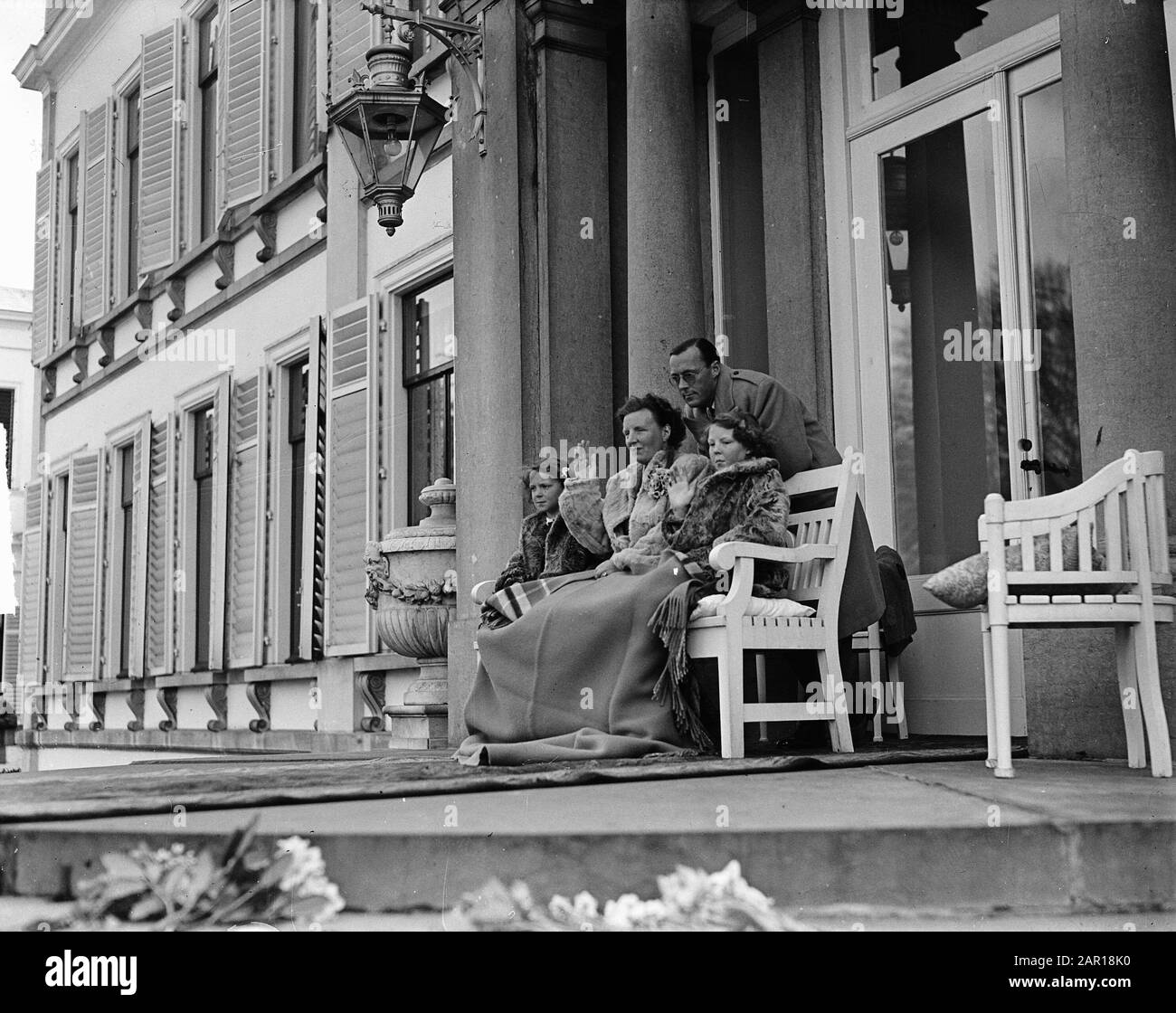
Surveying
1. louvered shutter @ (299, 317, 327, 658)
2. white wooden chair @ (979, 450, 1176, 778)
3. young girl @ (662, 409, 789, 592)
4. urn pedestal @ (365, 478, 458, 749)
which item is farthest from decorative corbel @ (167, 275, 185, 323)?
white wooden chair @ (979, 450, 1176, 778)

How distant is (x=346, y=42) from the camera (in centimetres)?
1020

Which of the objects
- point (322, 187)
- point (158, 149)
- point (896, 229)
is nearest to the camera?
point (896, 229)

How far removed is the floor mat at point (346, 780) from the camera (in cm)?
339

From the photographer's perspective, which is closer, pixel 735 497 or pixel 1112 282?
pixel 1112 282

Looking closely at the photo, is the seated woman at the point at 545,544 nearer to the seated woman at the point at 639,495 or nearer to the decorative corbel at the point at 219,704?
the seated woman at the point at 639,495

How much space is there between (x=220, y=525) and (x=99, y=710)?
153 inches

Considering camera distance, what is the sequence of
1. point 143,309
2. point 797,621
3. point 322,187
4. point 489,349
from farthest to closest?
point 143,309
point 322,187
point 489,349
point 797,621

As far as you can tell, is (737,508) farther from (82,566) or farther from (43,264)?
(43,264)

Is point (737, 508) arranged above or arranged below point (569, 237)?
below

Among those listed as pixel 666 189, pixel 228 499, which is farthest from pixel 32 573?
pixel 666 189

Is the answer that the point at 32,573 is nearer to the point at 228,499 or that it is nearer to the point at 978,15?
the point at 228,499

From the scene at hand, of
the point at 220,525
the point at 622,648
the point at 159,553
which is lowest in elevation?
the point at 622,648

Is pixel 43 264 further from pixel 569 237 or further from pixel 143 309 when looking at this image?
pixel 569 237

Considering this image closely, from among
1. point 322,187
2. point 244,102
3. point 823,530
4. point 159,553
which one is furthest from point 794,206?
point 159,553
